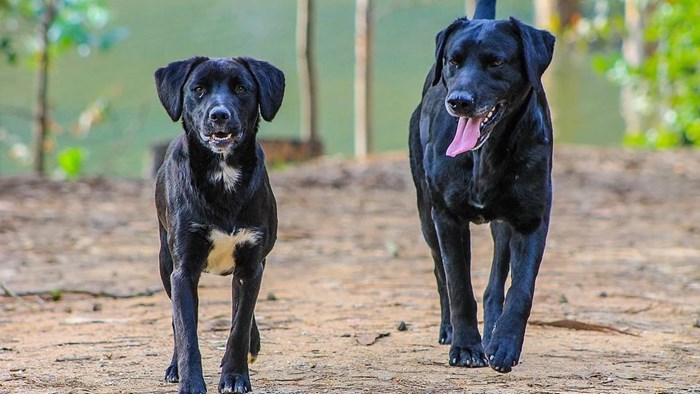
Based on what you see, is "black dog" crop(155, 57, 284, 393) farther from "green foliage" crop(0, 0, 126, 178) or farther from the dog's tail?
"green foliage" crop(0, 0, 126, 178)

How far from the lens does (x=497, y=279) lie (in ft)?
18.2

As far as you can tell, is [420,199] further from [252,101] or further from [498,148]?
[252,101]

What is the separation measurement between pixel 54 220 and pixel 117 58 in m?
12.5

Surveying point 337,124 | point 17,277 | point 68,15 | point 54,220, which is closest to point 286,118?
point 337,124

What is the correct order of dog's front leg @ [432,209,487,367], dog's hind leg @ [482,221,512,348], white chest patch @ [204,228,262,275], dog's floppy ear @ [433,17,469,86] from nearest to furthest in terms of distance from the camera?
white chest patch @ [204,228,262,275] → dog's front leg @ [432,209,487,367] → dog's floppy ear @ [433,17,469,86] → dog's hind leg @ [482,221,512,348]

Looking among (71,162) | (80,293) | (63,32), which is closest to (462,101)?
(80,293)

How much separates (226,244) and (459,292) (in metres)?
1.13

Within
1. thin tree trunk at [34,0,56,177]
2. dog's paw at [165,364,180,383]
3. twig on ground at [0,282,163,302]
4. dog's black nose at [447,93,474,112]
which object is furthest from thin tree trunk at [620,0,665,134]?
dog's paw at [165,364,180,383]

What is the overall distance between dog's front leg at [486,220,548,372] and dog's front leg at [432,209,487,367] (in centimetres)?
18

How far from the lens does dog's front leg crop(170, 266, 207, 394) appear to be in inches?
167

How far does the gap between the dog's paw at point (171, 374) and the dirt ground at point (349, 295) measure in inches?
2.8

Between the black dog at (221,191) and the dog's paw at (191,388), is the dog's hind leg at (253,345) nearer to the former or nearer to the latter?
the black dog at (221,191)

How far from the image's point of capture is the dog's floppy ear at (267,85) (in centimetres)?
465

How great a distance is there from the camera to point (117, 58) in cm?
2266
